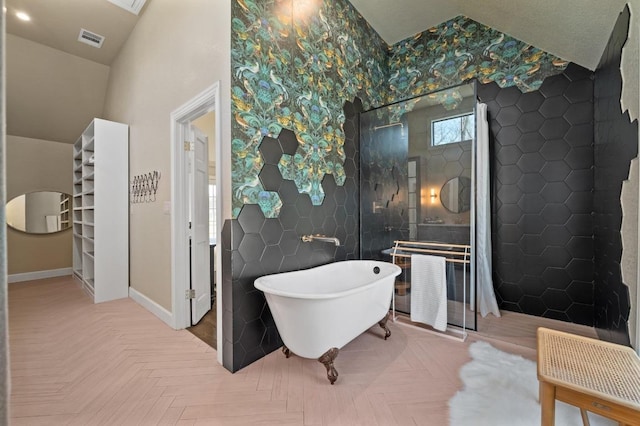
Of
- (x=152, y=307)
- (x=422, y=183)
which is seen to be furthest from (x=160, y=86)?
(x=422, y=183)

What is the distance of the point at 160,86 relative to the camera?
265 cm

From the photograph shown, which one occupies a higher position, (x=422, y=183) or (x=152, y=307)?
(x=422, y=183)

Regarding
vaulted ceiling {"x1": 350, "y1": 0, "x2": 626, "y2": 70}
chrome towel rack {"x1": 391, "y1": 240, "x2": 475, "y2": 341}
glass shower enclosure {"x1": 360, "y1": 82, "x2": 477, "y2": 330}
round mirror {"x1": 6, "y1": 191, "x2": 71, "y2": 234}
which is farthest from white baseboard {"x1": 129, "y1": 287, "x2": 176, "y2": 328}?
vaulted ceiling {"x1": 350, "y1": 0, "x2": 626, "y2": 70}

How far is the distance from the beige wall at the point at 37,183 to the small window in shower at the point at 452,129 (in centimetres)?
573

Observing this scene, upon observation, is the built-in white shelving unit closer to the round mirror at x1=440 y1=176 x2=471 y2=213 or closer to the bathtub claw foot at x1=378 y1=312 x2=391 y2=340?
the bathtub claw foot at x1=378 y1=312 x2=391 y2=340

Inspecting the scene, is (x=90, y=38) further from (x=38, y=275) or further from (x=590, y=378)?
(x=590, y=378)

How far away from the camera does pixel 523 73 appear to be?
263 cm

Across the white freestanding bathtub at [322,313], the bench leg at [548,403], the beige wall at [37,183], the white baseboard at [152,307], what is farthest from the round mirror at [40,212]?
the bench leg at [548,403]

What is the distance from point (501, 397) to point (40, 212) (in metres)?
6.25

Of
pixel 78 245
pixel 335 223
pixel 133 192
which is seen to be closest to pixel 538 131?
pixel 335 223

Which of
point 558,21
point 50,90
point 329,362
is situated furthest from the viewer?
point 50,90

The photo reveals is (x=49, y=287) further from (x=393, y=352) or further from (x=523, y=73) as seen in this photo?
(x=523, y=73)

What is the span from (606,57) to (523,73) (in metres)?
0.75

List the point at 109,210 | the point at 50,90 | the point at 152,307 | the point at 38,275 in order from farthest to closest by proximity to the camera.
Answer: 1. the point at 38,275
2. the point at 50,90
3. the point at 109,210
4. the point at 152,307
